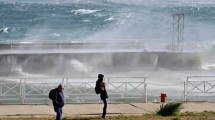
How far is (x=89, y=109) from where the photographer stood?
20.9 metres

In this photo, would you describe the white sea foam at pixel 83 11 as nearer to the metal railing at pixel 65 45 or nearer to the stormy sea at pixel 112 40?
the stormy sea at pixel 112 40

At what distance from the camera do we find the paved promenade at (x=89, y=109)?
19984 millimetres

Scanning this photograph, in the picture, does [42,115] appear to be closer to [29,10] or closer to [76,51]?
[76,51]

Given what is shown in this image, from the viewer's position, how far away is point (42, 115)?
64.4ft

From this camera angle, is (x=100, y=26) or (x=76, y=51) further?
(x=100, y=26)

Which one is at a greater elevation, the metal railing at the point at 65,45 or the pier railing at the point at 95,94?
the metal railing at the point at 65,45

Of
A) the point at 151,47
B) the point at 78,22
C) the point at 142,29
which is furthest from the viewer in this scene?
the point at 78,22

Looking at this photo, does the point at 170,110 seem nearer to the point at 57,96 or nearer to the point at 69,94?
the point at 57,96

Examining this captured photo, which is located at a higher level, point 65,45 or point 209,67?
point 65,45

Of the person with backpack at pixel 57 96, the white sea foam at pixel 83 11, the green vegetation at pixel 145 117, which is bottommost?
the green vegetation at pixel 145 117

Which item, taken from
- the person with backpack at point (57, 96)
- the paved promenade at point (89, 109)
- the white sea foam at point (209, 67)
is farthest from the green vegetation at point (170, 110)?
the white sea foam at point (209, 67)

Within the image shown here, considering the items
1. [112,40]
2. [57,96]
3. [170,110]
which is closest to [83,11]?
[112,40]

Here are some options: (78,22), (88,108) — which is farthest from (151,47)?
(78,22)

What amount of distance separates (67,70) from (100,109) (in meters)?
19.5
